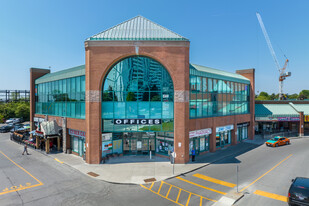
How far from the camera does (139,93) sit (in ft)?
66.6

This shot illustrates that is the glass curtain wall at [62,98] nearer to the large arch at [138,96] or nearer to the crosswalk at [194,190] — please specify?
the large arch at [138,96]

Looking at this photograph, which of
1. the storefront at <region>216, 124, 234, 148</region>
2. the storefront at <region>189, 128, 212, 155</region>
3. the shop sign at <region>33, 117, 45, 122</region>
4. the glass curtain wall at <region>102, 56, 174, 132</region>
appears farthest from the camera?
the shop sign at <region>33, 117, 45, 122</region>

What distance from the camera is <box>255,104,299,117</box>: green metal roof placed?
119 feet

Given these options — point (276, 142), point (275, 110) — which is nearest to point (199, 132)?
point (276, 142)

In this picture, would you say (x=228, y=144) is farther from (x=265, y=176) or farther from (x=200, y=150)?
(x=265, y=176)

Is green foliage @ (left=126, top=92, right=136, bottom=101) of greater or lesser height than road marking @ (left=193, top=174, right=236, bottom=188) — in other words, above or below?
above

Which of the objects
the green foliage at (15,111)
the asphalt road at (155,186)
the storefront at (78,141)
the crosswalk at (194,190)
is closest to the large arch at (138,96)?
the storefront at (78,141)

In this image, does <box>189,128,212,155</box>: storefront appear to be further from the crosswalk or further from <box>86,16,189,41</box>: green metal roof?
<box>86,16,189,41</box>: green metal roof

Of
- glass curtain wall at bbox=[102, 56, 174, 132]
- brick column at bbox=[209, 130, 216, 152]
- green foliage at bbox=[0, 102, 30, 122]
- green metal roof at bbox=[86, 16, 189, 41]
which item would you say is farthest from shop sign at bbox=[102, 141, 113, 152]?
green foliage at bbox=[0, 102, 30, 122]

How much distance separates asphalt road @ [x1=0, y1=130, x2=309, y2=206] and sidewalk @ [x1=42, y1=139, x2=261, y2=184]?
837 millimetres

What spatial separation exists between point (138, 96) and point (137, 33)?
747cm

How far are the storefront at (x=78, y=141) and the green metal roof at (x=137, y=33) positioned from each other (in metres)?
11.9

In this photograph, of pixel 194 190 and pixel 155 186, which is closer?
pixel 194 190

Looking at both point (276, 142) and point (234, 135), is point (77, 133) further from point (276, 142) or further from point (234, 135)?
point (276, 142)
